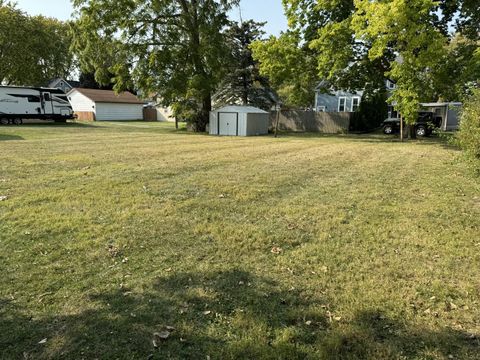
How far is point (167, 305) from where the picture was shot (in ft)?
10.4

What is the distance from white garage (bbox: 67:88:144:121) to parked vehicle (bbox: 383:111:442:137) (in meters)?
31.1

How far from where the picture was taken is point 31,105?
29.5 m

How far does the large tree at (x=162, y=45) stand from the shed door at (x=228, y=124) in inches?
84.4

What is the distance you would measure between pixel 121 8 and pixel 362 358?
25606 mm

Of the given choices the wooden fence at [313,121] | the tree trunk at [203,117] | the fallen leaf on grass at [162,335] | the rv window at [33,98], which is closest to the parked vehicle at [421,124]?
the wooden fence at [313,121]

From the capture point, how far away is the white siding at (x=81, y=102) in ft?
145

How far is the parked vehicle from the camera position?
23.4 metres

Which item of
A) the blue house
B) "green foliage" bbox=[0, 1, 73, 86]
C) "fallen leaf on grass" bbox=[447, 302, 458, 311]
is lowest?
"fallen leaf on grass" bbox=[447, 302, 458, 311]

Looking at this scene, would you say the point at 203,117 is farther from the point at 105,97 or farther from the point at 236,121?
the point at 105,97

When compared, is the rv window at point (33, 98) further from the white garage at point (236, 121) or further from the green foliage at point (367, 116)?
the green foliage at point (367, 116)

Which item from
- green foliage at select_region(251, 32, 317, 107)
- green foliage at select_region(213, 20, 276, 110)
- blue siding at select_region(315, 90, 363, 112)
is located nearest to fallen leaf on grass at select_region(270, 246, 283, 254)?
green foliage at select_region(251, 32, 317, 107)

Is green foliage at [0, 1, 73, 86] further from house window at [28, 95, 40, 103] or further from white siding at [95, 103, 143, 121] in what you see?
house window at [28, 95, 40, 103]

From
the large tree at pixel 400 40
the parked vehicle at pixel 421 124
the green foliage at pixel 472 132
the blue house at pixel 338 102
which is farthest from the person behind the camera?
the blue house at pixel 338 102

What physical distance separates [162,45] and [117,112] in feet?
77.9
